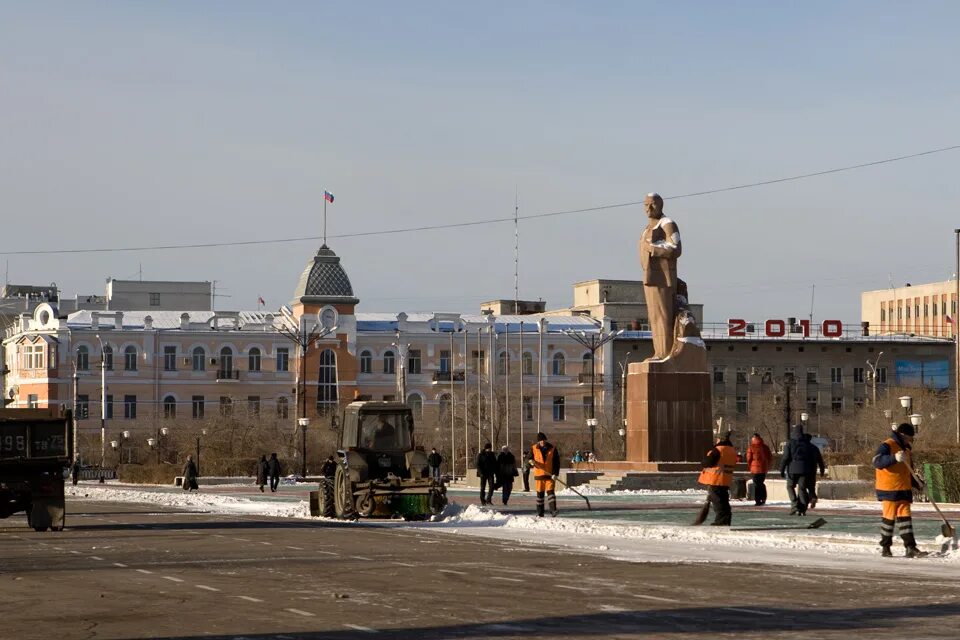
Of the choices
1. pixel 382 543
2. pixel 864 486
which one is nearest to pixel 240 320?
pixel 864 486

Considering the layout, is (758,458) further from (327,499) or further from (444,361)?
(444,361)

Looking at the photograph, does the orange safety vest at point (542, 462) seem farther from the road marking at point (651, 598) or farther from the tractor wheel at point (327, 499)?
the road marking at point (651, 598)

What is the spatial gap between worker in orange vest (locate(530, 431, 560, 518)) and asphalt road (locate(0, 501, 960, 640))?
562cm

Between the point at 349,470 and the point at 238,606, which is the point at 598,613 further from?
the point at 349,470

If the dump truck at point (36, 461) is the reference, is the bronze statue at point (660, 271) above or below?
above

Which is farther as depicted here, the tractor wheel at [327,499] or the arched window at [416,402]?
the arched window at [416,402]

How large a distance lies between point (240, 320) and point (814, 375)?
39.5 m

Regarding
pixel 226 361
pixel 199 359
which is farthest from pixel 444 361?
pixel 199 359

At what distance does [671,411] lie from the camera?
46500 millimetres

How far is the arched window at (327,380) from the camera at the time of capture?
354 feet

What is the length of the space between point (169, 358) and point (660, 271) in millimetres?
65147

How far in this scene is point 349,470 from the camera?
33969mm

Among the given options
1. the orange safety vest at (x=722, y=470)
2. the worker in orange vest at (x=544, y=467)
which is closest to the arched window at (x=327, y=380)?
the worker in orange vest at (x=544, y=467)

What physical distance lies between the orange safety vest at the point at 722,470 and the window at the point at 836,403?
8872 centimetres
